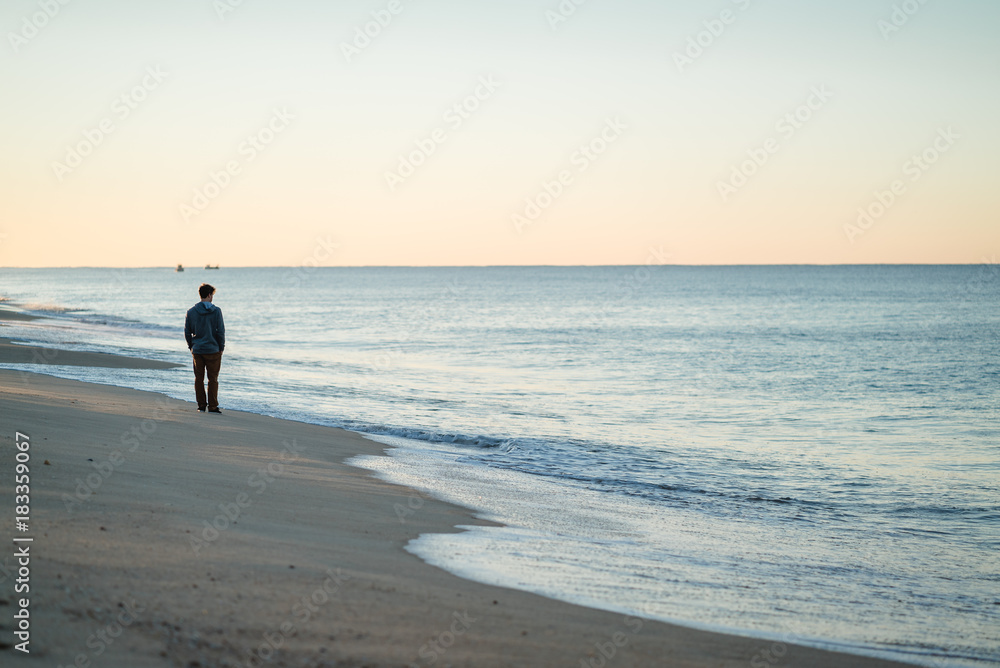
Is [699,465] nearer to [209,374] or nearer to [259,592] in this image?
[209,374]

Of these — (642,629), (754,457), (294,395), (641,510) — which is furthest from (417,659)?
(294,395)

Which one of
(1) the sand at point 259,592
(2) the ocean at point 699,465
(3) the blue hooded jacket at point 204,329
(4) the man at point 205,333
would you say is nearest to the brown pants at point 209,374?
(4) the man at point 205,333

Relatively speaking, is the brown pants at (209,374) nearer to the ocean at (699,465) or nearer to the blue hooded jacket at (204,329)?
the blue hooded jacket at (204,329)

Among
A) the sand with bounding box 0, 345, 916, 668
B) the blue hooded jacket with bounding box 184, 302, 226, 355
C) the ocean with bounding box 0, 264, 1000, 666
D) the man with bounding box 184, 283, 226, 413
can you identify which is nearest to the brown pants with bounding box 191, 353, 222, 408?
the man with bounding box 184, 283, 226, 413

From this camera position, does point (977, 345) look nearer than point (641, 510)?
No

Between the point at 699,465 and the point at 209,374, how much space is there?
8.53 meters

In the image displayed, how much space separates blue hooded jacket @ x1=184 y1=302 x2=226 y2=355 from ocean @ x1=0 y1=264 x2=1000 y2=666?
2937 millimetres

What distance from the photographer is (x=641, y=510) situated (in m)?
9.18

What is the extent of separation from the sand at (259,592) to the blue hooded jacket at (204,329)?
4599 millimetres

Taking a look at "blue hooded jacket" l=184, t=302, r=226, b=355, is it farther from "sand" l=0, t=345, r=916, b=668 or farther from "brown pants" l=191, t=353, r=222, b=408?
"sand" l=0, t=345, r=916, b=668

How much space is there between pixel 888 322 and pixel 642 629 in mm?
51777

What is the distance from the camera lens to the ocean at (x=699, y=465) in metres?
5.94

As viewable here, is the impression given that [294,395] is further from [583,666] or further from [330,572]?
[583,666]

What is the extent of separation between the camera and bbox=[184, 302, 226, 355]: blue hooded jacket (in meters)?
12.2
